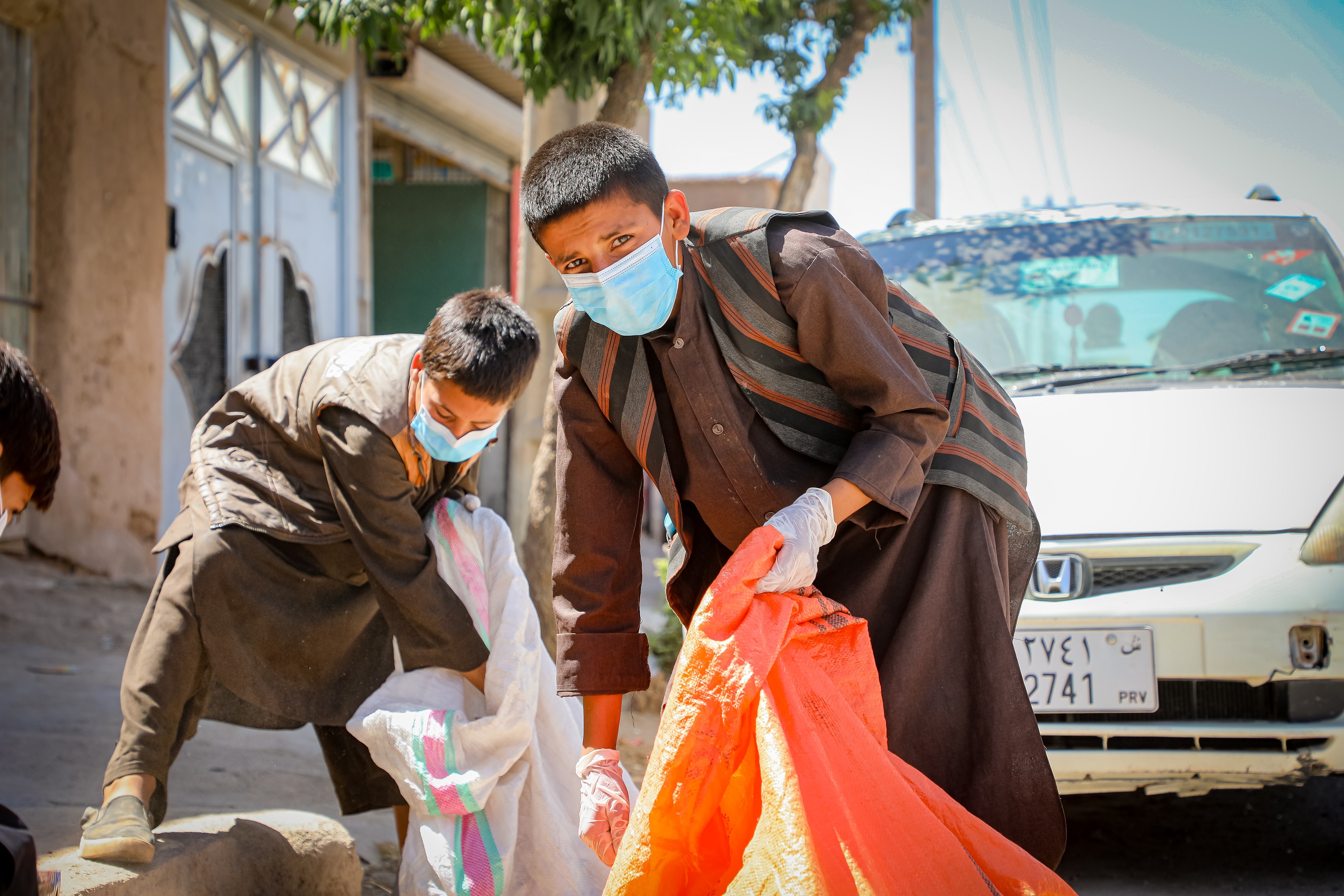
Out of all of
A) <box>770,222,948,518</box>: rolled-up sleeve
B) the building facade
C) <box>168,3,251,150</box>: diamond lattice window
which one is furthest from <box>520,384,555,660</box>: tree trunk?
<box>168,3,251,150</box>: diamond lattice window

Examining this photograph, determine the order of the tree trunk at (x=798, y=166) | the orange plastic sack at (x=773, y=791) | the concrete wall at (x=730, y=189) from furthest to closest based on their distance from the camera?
the concrete wall at (x=730, y=189) < the tree trunk at (x=798, y=166) < the orange plastic sack at (x=773, y=791)

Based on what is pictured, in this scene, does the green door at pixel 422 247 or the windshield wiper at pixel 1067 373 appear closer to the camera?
the windshield wiper at pixel 1067 373

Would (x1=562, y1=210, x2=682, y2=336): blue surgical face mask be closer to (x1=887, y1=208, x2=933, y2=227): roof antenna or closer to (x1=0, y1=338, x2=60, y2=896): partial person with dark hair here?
(x1=0, y1=338, x2=60, y2=896): partial person with dark hair

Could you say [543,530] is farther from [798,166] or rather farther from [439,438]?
[798,166]

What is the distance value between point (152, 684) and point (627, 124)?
2512 millimetres

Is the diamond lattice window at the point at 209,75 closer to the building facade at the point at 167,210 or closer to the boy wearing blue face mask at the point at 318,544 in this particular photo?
the building facade at the point at 167,210

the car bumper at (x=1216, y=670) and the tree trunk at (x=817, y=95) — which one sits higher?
the tree trunk at (x=817, y=95)

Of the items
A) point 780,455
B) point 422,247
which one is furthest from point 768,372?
point 422,247

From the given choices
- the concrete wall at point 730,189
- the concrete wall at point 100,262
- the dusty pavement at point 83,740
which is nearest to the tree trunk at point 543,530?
the dusty pavement at point 83,740

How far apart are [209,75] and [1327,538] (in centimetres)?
605

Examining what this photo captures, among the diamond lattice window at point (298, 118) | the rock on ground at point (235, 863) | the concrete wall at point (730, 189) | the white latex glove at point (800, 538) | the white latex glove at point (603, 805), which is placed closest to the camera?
the white latex glove at point (800, 538)

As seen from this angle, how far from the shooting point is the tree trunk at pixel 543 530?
4.05 meters

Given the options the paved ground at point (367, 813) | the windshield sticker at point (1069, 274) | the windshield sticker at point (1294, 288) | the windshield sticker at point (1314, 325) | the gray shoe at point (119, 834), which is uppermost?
the windshield sticker at point (1069, 274)

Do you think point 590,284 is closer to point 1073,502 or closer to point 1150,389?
point 1073,502
